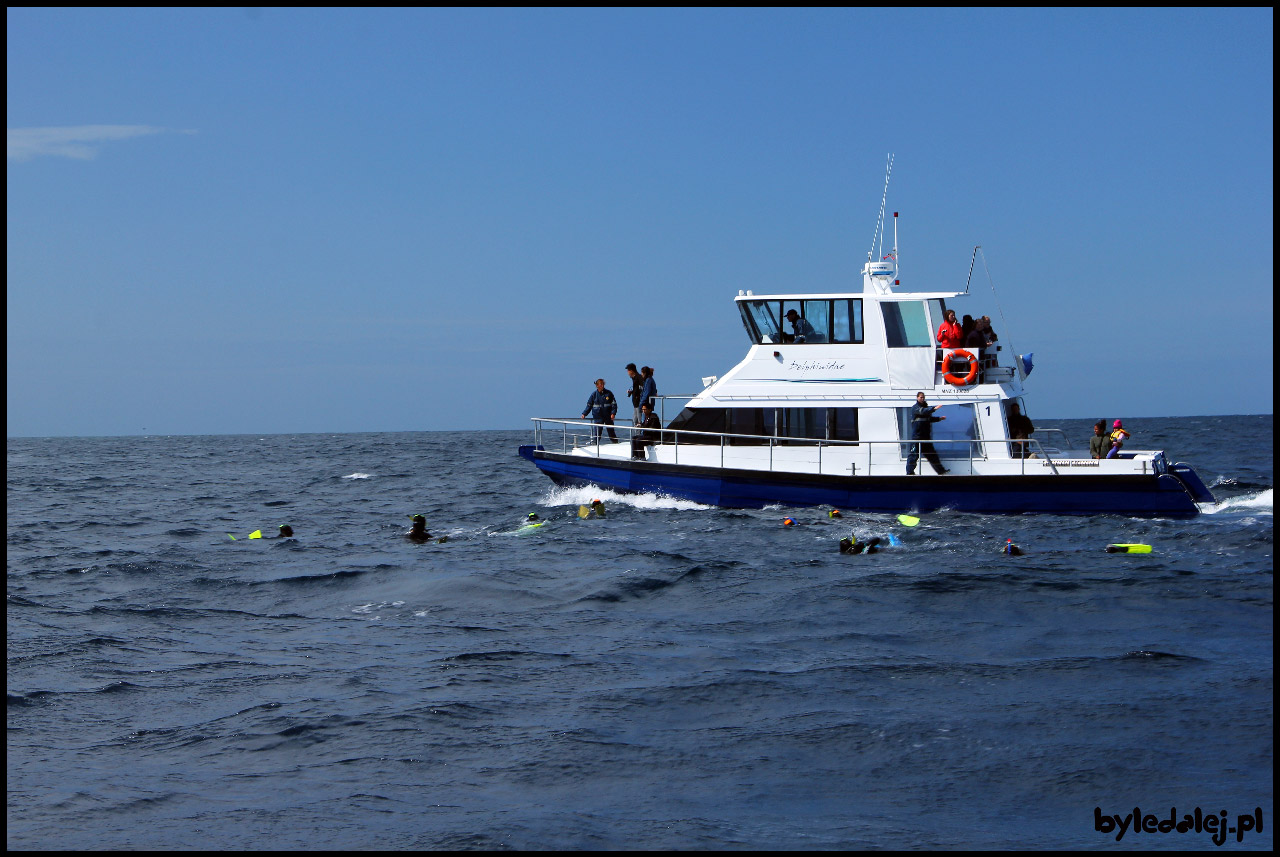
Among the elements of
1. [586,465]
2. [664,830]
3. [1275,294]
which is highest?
[1275,294]

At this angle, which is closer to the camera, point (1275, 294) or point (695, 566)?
point (1275, 294)

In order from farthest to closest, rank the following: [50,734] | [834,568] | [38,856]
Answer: [834,568] < [50,734] < [38,856]

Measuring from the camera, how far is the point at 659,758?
7.25 metres

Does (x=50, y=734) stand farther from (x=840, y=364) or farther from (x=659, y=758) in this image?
(x=840, y=364)

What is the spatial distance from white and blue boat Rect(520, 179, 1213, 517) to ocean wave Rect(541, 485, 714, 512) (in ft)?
0.55

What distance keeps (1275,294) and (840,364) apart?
39.3 ft

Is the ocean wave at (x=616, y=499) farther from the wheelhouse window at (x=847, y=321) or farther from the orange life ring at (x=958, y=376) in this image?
the orange life ring at (x=958, y=376)

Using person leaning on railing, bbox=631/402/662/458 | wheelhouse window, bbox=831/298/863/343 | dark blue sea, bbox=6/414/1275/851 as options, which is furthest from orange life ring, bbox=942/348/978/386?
person leaning on railing, bbox=631/402/662/458

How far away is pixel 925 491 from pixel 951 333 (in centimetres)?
289

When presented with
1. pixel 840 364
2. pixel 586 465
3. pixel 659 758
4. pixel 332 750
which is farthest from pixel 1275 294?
pixel 586 465

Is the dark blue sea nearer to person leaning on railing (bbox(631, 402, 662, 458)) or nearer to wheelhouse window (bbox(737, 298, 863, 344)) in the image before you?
person leaning on railing (bbox(631, 402, 662, 458))

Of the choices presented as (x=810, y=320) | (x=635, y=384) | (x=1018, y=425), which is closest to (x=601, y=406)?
(x=635, y=384)

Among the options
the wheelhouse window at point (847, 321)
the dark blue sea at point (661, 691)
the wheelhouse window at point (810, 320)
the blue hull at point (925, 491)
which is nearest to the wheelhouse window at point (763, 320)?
the wheelhouse window at point (810, 320)

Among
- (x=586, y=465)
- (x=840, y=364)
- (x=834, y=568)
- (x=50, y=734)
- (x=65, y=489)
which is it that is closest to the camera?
(x=50, y=734)
